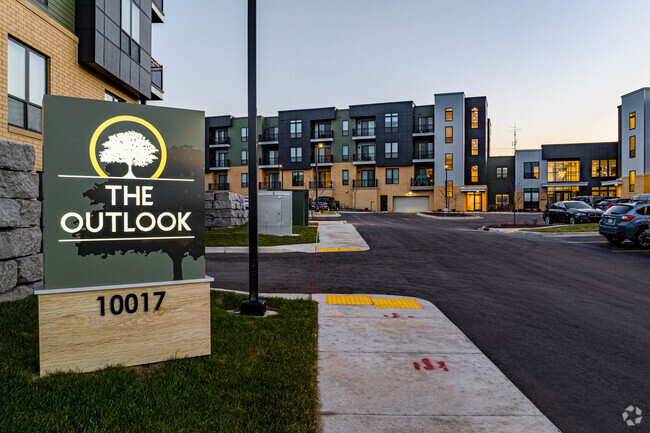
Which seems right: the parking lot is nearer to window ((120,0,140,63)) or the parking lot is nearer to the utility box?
the utility box

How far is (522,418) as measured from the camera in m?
3.32

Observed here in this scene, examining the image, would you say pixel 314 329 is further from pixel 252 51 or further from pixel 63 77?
pixel 63 77

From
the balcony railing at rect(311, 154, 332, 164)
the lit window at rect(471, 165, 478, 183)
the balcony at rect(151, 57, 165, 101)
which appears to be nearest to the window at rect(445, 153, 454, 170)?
the lit window at rect(471, 165, 478, 183)

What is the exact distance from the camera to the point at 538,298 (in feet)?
25.4

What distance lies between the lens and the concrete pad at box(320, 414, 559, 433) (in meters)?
3.13

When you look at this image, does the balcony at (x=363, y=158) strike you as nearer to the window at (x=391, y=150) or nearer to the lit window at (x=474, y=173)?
the window at (x=391, y=150)

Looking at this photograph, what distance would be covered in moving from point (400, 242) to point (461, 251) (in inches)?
148

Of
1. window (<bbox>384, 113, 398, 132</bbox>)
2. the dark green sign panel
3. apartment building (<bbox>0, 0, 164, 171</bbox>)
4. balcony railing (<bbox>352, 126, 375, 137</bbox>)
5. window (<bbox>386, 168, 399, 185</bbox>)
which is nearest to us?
the dark green sign panel

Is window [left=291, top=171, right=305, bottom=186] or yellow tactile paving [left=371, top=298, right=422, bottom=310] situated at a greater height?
window [left=291, top=171, right=305, bottom=186]

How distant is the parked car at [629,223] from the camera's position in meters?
15.5

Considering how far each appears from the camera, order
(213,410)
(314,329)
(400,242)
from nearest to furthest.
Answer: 1. (213,410)
2. (314,329)
3. (400,242)

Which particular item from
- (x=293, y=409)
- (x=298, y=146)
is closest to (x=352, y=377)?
(x=293, y=409)

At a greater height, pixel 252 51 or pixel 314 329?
pixel 252 51

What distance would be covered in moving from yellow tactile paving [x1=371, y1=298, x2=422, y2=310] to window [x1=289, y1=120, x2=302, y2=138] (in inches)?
2426
